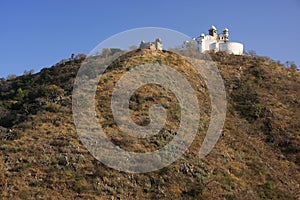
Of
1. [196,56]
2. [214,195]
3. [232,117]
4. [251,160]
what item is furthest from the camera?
[196,56]

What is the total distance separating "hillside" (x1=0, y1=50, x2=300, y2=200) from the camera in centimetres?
2217

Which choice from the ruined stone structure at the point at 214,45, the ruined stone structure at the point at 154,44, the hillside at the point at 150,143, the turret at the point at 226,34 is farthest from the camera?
the turret at the point at 226,34

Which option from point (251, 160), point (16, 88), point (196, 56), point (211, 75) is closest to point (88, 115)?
point (251, 160)

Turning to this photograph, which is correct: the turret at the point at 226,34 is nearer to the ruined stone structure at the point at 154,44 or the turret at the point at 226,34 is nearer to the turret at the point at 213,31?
the turret at the point at 213,31

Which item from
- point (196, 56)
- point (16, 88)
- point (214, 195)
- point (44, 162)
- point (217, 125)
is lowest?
point (214, 195)

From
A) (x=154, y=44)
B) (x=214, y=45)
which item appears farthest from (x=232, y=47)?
(x=154, y=44)

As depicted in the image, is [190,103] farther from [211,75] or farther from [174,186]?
[174,186]

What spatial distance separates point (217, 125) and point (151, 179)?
33.7ft

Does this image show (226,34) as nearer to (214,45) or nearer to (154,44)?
(214,45)

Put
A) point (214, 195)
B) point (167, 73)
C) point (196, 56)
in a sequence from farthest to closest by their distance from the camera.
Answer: point (196, 56)
point (167, 73)
point (214, 195)

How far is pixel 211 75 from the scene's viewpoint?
1697 inches

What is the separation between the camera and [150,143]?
26922mm

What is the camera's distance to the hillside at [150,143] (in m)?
22.2

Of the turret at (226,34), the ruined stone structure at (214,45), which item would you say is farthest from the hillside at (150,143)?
the turret at (226,34)
